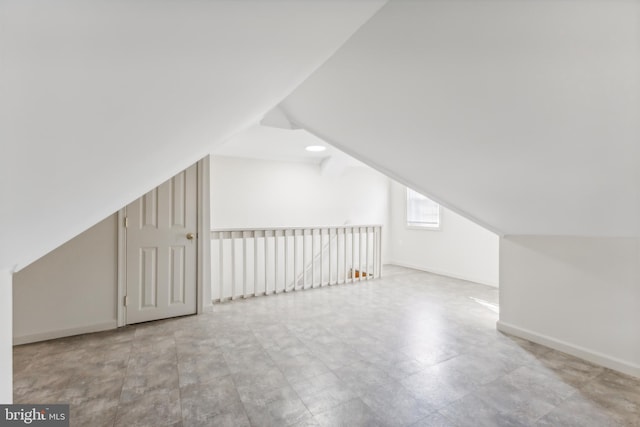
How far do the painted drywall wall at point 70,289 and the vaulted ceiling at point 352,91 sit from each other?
195 cm

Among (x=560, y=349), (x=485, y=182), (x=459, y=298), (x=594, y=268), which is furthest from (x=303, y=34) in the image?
(x=459, y=298)

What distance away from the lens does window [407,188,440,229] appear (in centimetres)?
571

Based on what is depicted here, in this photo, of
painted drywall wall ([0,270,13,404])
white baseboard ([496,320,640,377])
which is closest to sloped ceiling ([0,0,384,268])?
painted drywall wall ([0,270,13,404])

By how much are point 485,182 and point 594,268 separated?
1233 mm

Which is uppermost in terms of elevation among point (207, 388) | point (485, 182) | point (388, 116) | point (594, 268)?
point (388, 116)

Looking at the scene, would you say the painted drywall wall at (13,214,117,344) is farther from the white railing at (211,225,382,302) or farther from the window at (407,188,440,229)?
the window at (407,188,440,229)

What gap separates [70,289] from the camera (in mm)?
2746

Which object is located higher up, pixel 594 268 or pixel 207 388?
pixel 594 268

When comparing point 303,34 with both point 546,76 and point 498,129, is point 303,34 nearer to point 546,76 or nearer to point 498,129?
point 546,76

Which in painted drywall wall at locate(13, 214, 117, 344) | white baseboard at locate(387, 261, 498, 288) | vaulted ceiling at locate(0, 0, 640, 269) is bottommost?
white baseboard at locate(387, 261, 498, 288)

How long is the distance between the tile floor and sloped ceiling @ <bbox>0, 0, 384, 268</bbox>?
57.6 inches

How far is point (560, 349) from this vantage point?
247 cm

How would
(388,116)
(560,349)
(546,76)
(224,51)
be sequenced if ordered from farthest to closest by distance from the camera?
(560,349), (388,116), (546,76), (224,51)

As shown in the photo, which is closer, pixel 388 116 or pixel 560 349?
pixel 388 116
